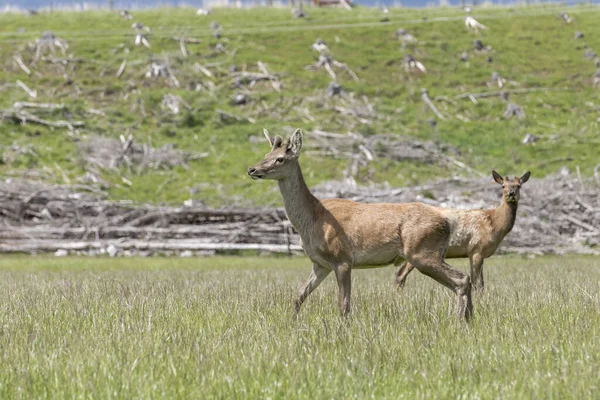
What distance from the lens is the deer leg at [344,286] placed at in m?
8.15

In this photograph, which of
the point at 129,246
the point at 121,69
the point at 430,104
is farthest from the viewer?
the point at 121,69

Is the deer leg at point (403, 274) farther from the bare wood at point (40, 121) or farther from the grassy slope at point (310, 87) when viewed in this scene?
the bare wood at point (40, 121)

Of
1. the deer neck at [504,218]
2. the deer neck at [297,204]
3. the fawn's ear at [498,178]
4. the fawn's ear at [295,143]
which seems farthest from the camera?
the fawn's ear at [498,178]

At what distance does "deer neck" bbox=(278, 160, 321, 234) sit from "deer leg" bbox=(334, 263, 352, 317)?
667 mm

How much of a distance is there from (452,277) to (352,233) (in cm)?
131

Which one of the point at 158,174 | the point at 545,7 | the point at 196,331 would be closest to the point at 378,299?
the point at 196,331

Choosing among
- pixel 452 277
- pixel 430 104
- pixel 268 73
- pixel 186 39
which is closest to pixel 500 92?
pixel 430 104

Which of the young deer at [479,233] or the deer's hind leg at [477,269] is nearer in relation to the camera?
the deer's hind leg at [477,269]

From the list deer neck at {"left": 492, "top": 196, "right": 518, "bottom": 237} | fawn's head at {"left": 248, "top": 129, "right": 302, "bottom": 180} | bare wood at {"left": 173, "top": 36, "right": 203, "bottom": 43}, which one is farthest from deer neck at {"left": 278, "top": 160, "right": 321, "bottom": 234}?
bare wood at {"left": 173, "top": 36, "right": 203, "bottom": 43}

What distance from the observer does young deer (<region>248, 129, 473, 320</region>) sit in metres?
8.27

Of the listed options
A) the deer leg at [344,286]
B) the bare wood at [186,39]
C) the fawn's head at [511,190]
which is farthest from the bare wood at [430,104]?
the deer leg at [344,286]

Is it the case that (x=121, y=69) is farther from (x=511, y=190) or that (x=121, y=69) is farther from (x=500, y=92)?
(x=511, y=190)

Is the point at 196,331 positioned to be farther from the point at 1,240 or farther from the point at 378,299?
the point at 1,240

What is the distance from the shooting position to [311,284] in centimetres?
849
